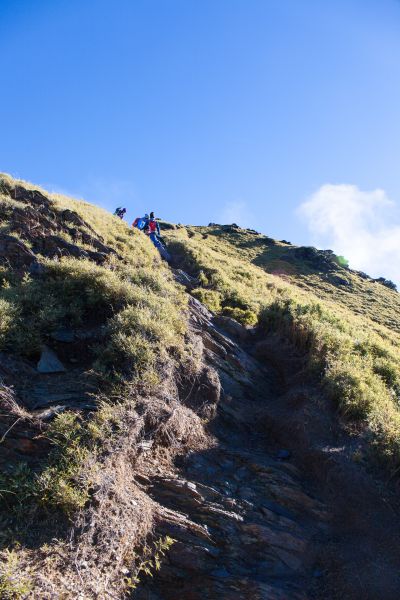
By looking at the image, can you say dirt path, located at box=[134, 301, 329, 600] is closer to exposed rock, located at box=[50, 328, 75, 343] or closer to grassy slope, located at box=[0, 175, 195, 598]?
grassy slope, located at box=[0, 175, 195, 598]

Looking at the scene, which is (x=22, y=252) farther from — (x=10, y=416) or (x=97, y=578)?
(x=97, y=578)

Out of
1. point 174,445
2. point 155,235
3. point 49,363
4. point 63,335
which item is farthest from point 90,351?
point 155,235

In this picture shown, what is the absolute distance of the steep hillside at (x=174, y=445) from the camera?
5121 mm

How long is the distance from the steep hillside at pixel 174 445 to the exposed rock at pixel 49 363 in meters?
0.06

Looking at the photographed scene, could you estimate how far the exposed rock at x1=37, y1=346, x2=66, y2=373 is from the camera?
756 centimetres

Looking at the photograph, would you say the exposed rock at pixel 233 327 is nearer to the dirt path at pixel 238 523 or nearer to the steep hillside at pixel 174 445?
the steep hillside at pixel 174 445

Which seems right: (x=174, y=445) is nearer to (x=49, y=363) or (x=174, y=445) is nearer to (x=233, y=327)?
(x=49, y=363)

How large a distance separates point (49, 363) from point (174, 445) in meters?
2.74

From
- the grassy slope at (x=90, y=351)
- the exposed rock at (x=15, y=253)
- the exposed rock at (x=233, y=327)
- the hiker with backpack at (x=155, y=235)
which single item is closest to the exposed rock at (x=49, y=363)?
the grassy slope at (x=90, y=351)

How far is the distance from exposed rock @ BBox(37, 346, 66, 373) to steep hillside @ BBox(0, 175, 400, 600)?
0.06m

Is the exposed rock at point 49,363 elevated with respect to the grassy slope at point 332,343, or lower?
lower

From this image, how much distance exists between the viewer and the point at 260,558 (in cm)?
584

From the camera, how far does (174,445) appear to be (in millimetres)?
7285

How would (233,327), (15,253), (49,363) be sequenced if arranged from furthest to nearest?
(233,327), (15,253), (49,363)
